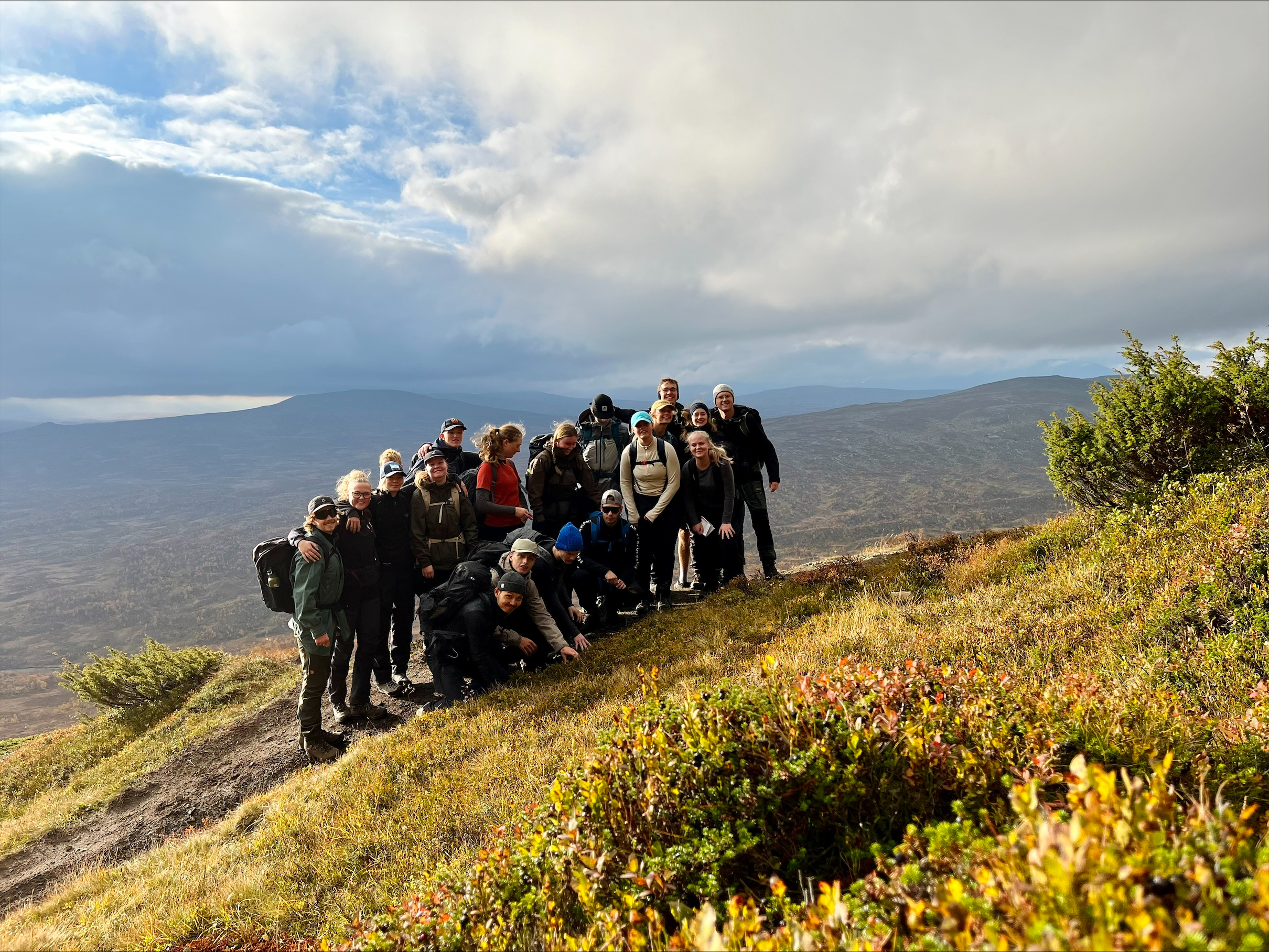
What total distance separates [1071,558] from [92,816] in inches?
536

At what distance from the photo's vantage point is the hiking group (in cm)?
746

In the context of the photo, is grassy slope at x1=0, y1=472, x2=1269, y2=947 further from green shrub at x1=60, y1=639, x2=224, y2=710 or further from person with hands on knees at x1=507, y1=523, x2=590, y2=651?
green shrub at x1=60, y1=639, x2=224, y2=710

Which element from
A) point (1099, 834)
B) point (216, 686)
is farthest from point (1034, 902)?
point (216, 686)

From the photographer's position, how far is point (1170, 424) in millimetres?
8297

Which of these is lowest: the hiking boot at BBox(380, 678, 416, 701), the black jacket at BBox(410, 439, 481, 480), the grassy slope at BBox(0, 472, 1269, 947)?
the hiking boot at BBox(380, 678, 416, 701)

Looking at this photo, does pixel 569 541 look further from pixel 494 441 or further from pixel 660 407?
pixel 660 407

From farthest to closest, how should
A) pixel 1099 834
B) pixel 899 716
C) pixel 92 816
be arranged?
pixel 92 816
pixel 899 716
pixel 1099 834

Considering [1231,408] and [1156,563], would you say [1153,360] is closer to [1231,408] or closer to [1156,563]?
[1231,408]

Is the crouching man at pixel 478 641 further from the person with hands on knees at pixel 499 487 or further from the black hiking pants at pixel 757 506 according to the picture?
the black hiking pants at pixel 757 506

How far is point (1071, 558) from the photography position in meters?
7.20

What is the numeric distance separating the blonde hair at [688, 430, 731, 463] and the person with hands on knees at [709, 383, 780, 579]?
53 centimetres

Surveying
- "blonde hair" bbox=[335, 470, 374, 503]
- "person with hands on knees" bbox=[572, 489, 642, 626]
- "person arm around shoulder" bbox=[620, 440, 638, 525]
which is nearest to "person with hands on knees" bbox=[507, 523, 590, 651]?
"person with hands on knees" bbox=[572, 489, 642, 626]

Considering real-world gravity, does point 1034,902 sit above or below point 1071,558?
above

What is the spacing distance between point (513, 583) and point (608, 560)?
2327 millimetres
